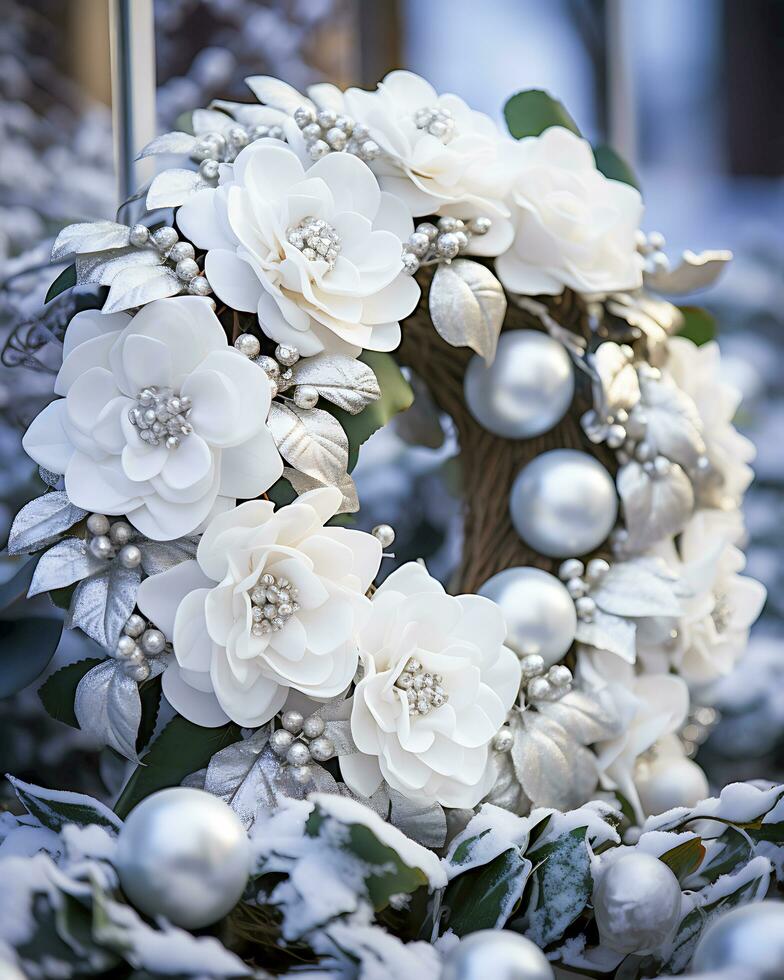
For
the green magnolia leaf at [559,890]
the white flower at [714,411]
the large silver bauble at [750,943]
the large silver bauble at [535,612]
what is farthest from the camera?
the white flower at [714,411]

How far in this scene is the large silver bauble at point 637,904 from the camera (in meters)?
0.42

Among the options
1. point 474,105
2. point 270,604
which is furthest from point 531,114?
point 474,105

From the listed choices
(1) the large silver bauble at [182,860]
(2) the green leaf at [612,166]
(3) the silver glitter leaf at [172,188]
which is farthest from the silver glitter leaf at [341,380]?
(2) the green leaf at [612,166]

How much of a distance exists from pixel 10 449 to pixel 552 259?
0.46 metres

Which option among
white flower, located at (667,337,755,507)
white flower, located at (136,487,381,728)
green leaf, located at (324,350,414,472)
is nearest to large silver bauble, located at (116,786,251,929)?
white flower, located at (136,487,381,728)

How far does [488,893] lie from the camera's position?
451 mm

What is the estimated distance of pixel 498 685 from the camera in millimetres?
531

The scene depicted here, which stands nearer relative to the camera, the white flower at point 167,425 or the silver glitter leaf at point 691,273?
the white flower at point 167,425

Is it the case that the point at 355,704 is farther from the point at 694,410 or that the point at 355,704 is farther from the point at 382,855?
the point at 694,410

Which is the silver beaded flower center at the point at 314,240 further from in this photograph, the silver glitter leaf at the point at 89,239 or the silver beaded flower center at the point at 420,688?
the silver beaded flower center at the point at 420,688

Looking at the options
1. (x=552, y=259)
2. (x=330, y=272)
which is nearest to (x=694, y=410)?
(x=552, y=259)

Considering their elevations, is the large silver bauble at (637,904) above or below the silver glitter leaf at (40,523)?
below

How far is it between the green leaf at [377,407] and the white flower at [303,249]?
0.02 m

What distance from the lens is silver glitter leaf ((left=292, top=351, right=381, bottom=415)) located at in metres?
0.51
